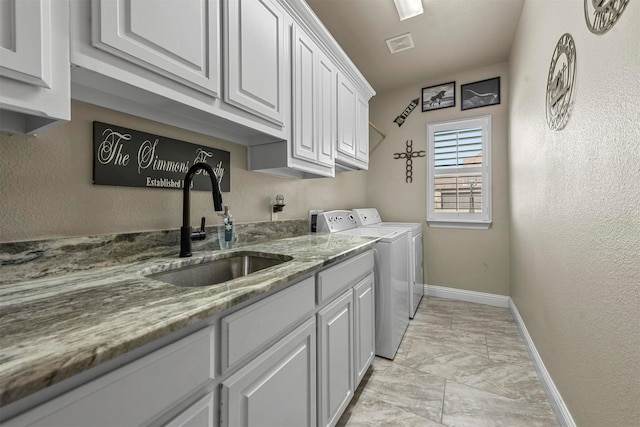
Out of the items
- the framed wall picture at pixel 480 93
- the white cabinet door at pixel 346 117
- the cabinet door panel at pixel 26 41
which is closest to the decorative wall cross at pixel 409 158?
the framed wall picture at pixel 480 93

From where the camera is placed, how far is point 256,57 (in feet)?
4.31

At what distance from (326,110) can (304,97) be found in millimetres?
310

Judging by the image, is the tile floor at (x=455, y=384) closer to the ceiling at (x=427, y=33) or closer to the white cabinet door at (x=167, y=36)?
the white cabinet door at (x=167, y=36)

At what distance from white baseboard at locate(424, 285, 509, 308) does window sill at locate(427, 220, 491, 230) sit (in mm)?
773

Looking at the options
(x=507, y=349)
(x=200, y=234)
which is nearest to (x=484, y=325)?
(x=507, y=349)

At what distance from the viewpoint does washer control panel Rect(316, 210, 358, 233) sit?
7.82 feet

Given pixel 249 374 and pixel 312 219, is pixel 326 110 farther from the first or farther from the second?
pixel 249 374

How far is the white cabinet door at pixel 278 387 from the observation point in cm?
74

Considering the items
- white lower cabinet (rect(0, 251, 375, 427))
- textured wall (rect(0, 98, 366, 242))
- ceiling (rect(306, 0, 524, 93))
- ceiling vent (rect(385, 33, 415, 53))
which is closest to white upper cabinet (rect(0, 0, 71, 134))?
textured wall (rect(0, 98, 366, 242))

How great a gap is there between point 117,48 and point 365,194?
10.8 feet

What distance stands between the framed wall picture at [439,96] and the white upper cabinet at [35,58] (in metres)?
3.50

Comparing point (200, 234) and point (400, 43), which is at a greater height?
point (400, 43)

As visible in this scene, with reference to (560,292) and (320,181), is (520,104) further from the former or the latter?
(320,181)

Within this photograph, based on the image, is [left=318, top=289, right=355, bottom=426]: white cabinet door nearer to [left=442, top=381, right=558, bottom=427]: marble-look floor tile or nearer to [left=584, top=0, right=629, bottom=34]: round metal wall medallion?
[left=442, top=381, right=558, bottom=427]: marble-look floor tile
